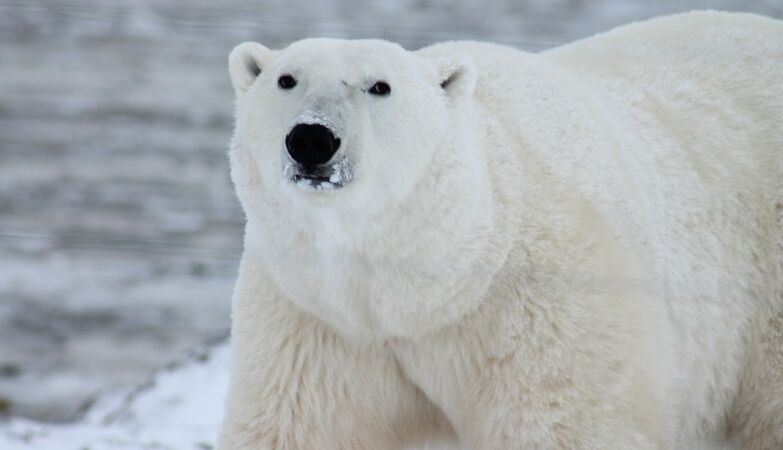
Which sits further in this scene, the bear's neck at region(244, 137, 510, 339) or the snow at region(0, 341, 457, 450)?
the snow at region(0, 341, 457, 450)

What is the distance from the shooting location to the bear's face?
8.11 ft

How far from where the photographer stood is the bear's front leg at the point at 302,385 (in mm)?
2934

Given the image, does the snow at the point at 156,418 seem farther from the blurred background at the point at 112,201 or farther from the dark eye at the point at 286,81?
the dark eye at the point at 286,81

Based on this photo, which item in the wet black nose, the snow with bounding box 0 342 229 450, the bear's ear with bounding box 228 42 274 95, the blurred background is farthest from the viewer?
the blurred background

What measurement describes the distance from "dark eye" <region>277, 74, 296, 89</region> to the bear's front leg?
54 centimetres

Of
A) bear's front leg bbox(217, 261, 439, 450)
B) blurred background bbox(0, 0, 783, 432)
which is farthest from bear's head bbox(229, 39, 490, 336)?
blurred background bbox(0, 0, 783, 432)

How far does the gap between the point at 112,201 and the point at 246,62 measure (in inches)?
190

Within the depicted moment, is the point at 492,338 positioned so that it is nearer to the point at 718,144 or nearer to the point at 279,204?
the point at 279,204

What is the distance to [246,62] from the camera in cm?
286

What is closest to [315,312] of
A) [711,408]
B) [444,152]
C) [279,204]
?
[279,204]

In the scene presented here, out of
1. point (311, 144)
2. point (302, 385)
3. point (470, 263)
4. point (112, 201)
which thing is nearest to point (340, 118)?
point (311, 144)

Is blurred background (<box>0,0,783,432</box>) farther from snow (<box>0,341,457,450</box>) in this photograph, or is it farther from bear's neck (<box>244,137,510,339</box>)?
bear's neck (<box>244,137,510,339</box>)

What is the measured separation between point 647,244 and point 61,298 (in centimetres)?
545

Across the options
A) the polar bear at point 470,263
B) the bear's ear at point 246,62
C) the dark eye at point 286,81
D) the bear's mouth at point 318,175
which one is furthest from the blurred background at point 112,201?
the bear's mouth at point 318,175
